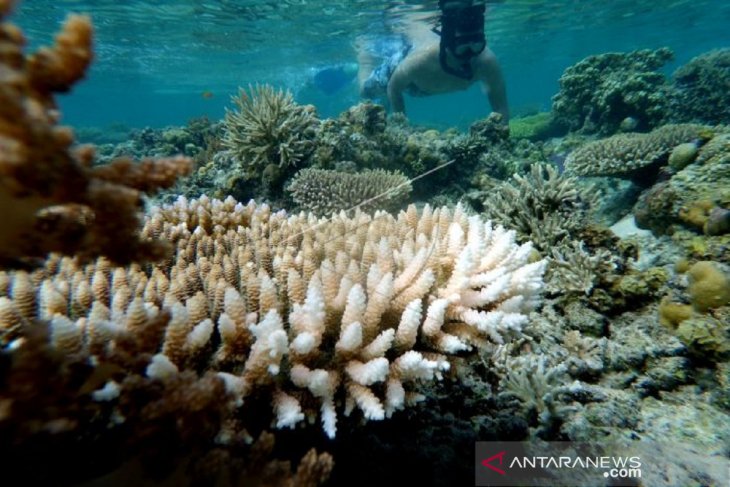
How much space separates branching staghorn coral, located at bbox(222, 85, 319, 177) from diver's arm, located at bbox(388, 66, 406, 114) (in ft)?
28.5

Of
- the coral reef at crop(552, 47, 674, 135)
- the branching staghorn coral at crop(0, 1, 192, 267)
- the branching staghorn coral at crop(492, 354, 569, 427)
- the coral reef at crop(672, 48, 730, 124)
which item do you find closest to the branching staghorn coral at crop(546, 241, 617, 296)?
the branching staghorn coral at crop(492, 354, 569, 427)

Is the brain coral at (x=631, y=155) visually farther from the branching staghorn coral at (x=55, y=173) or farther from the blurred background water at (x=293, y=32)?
the blurred background water at (x=293, y=32)

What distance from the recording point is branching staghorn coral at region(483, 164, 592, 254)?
4.20 meters

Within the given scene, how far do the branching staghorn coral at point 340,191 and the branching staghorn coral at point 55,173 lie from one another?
4062 millimetres

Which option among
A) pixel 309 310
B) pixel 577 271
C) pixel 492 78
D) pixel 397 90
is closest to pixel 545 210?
pixel 577 271

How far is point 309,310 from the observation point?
1887 millimetres

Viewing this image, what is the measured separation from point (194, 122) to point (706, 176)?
1563 centimetres

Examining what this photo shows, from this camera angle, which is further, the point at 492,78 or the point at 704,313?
the point at 492,78

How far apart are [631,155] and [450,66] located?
7732 mm

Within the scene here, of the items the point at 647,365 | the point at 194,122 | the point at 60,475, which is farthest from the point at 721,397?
the point at 194,122

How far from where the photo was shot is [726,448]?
7.84ft

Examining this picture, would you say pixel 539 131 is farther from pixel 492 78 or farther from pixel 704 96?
pixel 704 96

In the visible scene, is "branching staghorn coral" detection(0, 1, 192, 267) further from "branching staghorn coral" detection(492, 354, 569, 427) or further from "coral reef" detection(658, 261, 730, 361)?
"coral reef" detection(658, 261, 730, 361)

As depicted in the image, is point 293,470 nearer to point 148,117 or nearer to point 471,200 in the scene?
point 471,200
